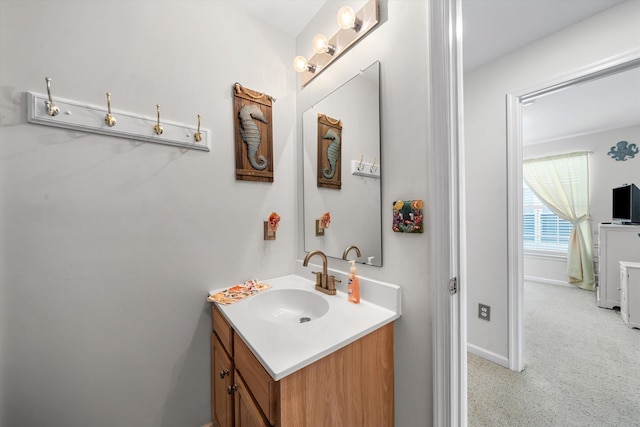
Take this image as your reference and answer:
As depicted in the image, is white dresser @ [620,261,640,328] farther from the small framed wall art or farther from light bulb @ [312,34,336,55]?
light bulb @ [312,34,336,55]

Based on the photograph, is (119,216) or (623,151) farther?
(623,151)

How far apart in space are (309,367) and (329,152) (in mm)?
1051

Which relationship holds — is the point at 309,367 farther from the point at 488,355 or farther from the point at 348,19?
the point at 488,355

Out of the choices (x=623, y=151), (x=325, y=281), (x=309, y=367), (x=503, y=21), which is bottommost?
(x=309, y=367)

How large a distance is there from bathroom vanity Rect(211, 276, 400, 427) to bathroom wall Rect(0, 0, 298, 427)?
0.97 ft

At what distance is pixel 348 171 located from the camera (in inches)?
49.3

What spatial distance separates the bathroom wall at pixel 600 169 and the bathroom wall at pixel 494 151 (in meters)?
3.16

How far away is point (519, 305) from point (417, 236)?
143 cm

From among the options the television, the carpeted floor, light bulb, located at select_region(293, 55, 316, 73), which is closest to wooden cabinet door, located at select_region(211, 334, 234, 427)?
the carpeted floor

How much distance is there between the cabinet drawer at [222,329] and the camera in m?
0.99

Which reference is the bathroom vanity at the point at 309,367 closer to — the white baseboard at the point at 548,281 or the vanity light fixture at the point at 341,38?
the vanity light fixture at the point at 341,38

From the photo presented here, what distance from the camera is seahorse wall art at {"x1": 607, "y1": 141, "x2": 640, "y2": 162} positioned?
3.20 metres

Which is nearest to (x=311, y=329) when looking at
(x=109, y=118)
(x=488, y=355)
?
(x=109, y=118)

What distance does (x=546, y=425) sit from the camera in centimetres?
131
